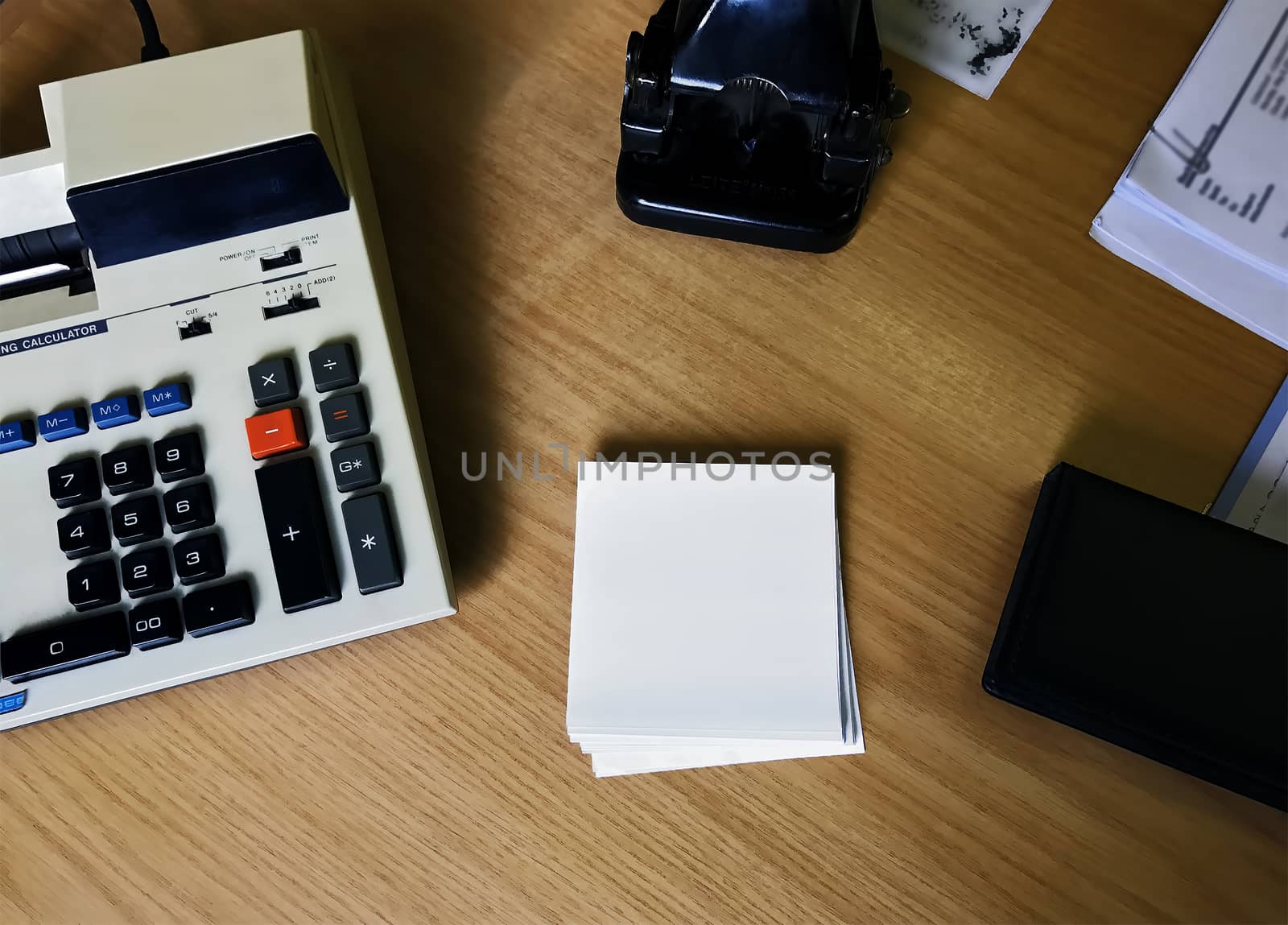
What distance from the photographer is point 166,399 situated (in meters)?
0.43

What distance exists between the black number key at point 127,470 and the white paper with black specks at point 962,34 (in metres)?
0.50

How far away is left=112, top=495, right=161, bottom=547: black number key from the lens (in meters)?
0.42

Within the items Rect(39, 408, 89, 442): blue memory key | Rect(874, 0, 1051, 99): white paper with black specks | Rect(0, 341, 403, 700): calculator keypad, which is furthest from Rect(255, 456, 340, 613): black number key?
Rect(874, 0, 1051, 99): white paper with black specks

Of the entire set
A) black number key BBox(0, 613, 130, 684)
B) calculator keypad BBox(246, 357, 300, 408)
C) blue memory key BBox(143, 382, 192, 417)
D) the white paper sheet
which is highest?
the white paper sheet

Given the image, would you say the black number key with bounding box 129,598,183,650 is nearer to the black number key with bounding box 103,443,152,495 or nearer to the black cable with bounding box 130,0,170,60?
the black number key with bounding box 103,443,152,495

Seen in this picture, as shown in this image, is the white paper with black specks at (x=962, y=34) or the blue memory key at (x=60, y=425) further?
the white paper with black specks at (x=962, y=34)

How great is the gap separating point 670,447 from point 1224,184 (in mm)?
375

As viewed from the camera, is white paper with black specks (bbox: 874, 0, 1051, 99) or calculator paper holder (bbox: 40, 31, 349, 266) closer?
calculator paper holder (bbox: 40, 31, 349, 266)

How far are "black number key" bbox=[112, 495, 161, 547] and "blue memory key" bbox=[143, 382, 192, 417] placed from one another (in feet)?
0.15

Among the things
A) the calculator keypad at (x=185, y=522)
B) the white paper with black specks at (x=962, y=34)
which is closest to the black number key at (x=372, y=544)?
the calculator keypad at (x=185, y=522)

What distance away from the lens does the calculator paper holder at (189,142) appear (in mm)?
418

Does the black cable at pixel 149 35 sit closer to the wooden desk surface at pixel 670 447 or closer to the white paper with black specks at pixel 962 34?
the wooden desk surface at pixel 670 447

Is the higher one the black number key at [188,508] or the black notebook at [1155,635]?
the black notebook at [1155,635]

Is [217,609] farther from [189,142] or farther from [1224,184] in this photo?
[1224,184]
